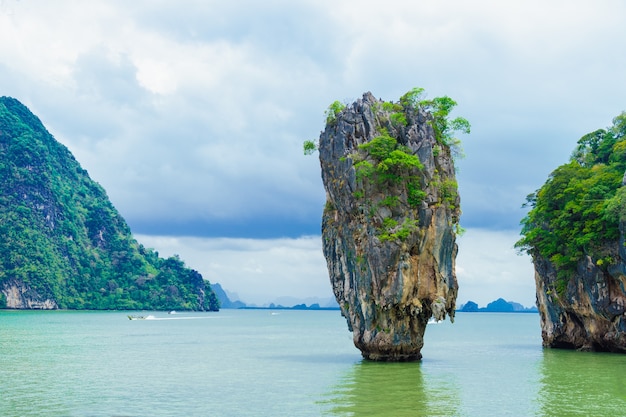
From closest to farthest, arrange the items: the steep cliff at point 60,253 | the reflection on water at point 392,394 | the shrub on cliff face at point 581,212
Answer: the reflection on water at point 392,394, the shrub on cliff face at point 581,212, the steep cliff at point 60,253

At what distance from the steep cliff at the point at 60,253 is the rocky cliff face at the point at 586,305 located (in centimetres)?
13613

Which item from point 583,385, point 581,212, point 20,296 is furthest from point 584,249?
point 20,296

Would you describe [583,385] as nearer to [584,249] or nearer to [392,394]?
[392,394]

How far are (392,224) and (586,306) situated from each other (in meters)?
17.6

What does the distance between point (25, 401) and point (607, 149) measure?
4335 centimetres

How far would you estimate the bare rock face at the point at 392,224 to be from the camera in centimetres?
3441

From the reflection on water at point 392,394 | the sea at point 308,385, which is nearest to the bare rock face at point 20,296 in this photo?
the sea at point 308,385

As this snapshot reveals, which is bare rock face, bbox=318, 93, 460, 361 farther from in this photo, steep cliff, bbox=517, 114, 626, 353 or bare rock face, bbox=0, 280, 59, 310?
bare rock face, bbox=0, 280, 59, 310

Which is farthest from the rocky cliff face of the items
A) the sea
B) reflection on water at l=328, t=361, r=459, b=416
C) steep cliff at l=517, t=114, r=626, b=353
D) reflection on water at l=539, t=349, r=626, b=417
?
reflection on water at l=328, t=361, r=459, b=416

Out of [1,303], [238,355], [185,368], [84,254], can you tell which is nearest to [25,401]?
[185,368]

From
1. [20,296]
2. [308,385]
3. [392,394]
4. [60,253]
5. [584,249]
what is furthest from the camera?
[60,253]

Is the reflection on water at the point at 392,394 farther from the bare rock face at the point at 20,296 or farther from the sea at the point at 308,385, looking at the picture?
the bare rock face at the point at 20,296

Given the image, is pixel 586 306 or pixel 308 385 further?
pixel 586 306

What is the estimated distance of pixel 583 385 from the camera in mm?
29312
